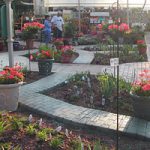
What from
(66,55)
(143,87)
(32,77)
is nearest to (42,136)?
(143,87)

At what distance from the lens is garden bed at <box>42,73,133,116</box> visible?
7.22 m

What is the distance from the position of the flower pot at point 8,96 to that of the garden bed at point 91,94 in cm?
114

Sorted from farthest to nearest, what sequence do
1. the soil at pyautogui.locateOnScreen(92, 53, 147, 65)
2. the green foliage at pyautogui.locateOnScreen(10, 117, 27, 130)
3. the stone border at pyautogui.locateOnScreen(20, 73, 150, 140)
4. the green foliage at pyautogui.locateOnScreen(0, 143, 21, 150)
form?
the soil at pyautogui.locateOnScreen(92, 53, 147, 65) < the stone border at pyautogui.locateOnScreen(20, 73, 150, 140) < the green foliage at pyautogui.locateOnScreen(10, 117, 27, 130) < the green foliage at pyautogui.locateOnScreen(0, 143, 21, 150)

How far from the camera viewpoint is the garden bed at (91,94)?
7.22 meters

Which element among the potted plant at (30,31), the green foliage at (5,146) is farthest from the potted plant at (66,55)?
the green foliage at (5,146)

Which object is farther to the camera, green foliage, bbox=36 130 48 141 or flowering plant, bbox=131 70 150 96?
flowering plant, bbox=131 70 150 96

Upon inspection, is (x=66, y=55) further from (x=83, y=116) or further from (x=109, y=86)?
(x=83, y=116)

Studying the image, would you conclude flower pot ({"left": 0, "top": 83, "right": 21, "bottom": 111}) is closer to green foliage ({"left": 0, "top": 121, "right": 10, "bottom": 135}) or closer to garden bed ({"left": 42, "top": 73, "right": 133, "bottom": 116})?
garden bed ({"left": 42, "top": 73, "right": 133, "bottom": 116})

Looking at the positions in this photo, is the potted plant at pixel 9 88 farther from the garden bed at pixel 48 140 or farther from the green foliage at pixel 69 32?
the green foliage at pixel 69 32

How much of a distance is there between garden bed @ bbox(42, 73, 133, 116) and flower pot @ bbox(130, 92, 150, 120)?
44cm

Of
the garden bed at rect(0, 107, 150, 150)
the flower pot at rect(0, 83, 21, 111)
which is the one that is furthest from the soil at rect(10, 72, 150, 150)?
the flower pot at rect(0, 83, 21, 111)

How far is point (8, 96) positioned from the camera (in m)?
6.93

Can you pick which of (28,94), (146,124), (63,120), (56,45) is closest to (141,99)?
(146,124)

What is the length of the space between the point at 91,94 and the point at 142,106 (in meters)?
1.77
